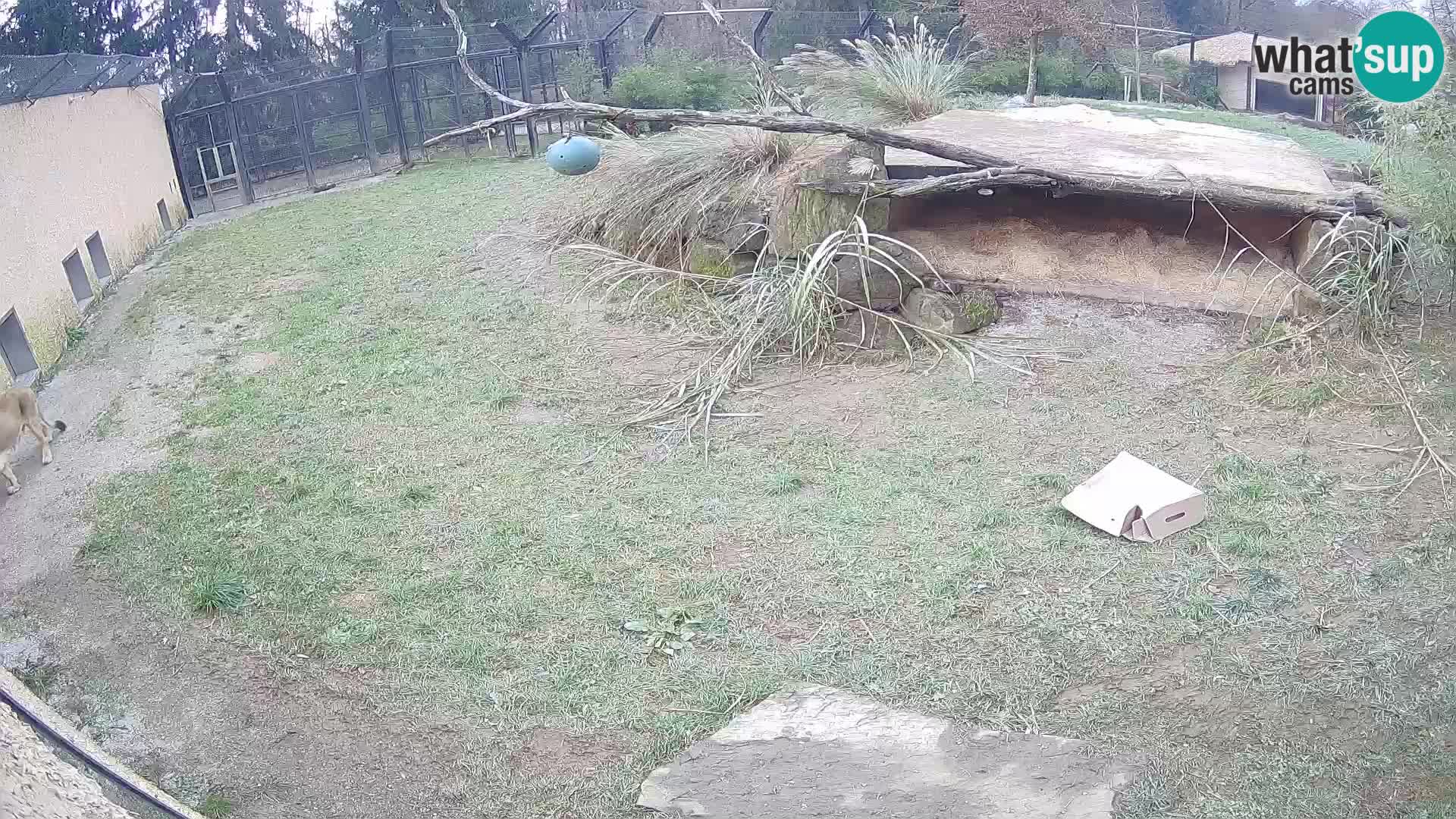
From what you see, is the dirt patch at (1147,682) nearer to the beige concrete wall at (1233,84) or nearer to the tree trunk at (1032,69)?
the tree trunk at (1032,69)

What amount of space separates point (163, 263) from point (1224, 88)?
59.6 ft

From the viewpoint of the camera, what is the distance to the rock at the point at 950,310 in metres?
5.81

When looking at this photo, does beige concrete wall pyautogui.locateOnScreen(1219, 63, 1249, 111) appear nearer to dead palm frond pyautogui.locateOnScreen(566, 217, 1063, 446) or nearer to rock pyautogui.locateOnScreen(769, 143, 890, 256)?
rock pyautogui.locateOnScreen(769, 143, 890, 256)

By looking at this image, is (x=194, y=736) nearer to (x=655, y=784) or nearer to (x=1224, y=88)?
(x=655, y=784)

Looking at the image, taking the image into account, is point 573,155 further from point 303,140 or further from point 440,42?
point 440,42

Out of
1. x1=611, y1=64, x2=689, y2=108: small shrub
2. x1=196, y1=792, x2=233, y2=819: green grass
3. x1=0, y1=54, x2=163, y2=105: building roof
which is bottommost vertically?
x1=196, y1=792, x2=233, y2=819: green grass

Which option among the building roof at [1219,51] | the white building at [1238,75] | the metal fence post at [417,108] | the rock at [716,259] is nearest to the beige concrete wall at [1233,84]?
the white building at [1238,75]

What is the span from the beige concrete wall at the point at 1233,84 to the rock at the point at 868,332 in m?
16.1

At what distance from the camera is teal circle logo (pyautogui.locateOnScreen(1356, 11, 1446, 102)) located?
5.55 metres

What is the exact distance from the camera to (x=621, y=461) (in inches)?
192

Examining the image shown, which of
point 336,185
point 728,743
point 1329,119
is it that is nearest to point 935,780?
point 728,743

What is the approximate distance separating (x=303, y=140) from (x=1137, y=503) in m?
12.1

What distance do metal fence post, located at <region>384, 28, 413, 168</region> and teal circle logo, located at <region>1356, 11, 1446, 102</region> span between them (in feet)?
37.7

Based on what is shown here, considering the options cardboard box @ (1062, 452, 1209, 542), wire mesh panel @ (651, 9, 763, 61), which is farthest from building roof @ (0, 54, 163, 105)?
wire mesh panel @ (651, 9, 763, 61)
